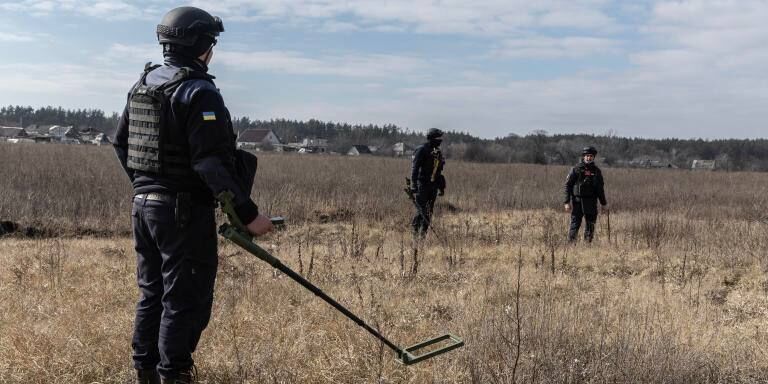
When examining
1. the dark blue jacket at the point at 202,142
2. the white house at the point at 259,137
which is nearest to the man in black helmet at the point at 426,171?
the dark blue jacket at the point at 202,142

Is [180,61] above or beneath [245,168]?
above

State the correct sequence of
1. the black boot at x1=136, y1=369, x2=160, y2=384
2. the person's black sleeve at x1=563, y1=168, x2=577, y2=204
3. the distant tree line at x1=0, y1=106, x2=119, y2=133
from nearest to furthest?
the black boot at x1=136, y1=369, x2=160, y2=384
the person's black sleeve at x1=563, y1=168, x2=577, y2=204
the distant tree line at x1=0, y1=106, x2=119, y2=133

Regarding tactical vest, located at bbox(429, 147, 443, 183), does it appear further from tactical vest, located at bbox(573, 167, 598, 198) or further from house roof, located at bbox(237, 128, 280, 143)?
house roof, located at bbox(237, 128, 280, 143)

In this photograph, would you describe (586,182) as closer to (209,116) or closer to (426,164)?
(426,164)

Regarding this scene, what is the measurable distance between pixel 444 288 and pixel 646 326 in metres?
1.98

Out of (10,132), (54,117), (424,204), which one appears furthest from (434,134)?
(54,117)

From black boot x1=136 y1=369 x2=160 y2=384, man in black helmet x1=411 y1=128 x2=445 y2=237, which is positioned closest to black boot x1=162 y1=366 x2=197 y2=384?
black boot x1=136 y1=369 x2=160 y2=384

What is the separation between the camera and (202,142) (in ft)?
8.82

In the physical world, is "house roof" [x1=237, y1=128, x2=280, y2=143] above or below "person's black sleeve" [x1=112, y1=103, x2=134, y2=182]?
above

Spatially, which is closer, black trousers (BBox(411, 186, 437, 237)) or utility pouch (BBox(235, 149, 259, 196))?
utility pouch (BBox(235, 149, 259, 196))

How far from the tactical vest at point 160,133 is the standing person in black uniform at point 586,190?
7.71m

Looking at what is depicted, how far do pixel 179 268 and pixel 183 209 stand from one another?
269 millimetres

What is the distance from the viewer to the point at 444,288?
5816 mm

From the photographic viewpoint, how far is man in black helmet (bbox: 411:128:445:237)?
30.3 feet
